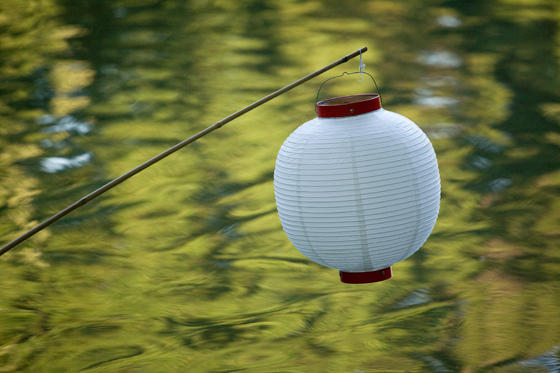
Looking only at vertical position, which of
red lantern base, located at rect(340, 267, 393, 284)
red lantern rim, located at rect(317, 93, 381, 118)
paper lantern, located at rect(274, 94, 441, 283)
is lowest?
red lantern base, located at rect(340, 267, 393, 284)

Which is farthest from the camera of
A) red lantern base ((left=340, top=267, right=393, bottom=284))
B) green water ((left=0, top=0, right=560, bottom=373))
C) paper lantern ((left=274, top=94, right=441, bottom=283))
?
green water ((left=0, top=0, right=560, bottom=373))

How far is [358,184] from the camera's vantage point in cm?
92

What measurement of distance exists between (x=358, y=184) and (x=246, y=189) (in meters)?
1.49

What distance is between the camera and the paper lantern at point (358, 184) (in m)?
0.93

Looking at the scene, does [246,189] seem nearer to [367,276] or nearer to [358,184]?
[367,276]

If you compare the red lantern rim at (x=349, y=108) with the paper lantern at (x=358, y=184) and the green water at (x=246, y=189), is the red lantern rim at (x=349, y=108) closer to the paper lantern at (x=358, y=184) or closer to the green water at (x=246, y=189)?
the paper lantern at (x=358, y=184)

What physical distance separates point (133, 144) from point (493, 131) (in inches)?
64.5

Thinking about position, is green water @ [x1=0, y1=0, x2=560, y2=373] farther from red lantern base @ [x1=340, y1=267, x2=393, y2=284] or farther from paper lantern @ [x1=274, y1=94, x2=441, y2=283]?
paper lantern @ [x1=274, y1=94, x2=441, y2=283]

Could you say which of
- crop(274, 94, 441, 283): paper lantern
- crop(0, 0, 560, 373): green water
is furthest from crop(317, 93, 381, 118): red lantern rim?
crop(0, 0, 560, 373): green water

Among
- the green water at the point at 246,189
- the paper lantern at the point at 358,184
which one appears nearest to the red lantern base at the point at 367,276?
the paper lantern at the point at 358,184

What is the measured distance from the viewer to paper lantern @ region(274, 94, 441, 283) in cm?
93

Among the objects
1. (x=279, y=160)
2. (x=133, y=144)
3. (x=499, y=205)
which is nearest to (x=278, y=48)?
(x=133, y=144)

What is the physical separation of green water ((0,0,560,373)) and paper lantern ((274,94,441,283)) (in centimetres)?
120

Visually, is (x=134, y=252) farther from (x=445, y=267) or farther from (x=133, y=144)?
(x=445, y=267)
